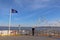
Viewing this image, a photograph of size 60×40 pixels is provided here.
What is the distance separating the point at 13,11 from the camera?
5297 cm

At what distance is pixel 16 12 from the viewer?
52.2 metres

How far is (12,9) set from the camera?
175ft

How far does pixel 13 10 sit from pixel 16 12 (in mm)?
1501

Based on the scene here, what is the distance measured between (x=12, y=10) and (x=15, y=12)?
169 cm

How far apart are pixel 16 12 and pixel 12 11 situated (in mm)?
1666

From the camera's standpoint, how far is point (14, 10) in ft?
174

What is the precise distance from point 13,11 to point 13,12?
35cm

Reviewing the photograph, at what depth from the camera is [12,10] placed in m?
53.4

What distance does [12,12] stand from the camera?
5353 centimetres

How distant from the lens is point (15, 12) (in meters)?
52.2

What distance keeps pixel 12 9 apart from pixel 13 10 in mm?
579

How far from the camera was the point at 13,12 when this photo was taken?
53.2 m

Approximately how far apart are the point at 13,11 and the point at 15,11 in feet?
2.97

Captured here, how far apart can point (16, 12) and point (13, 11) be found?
1285 mm
